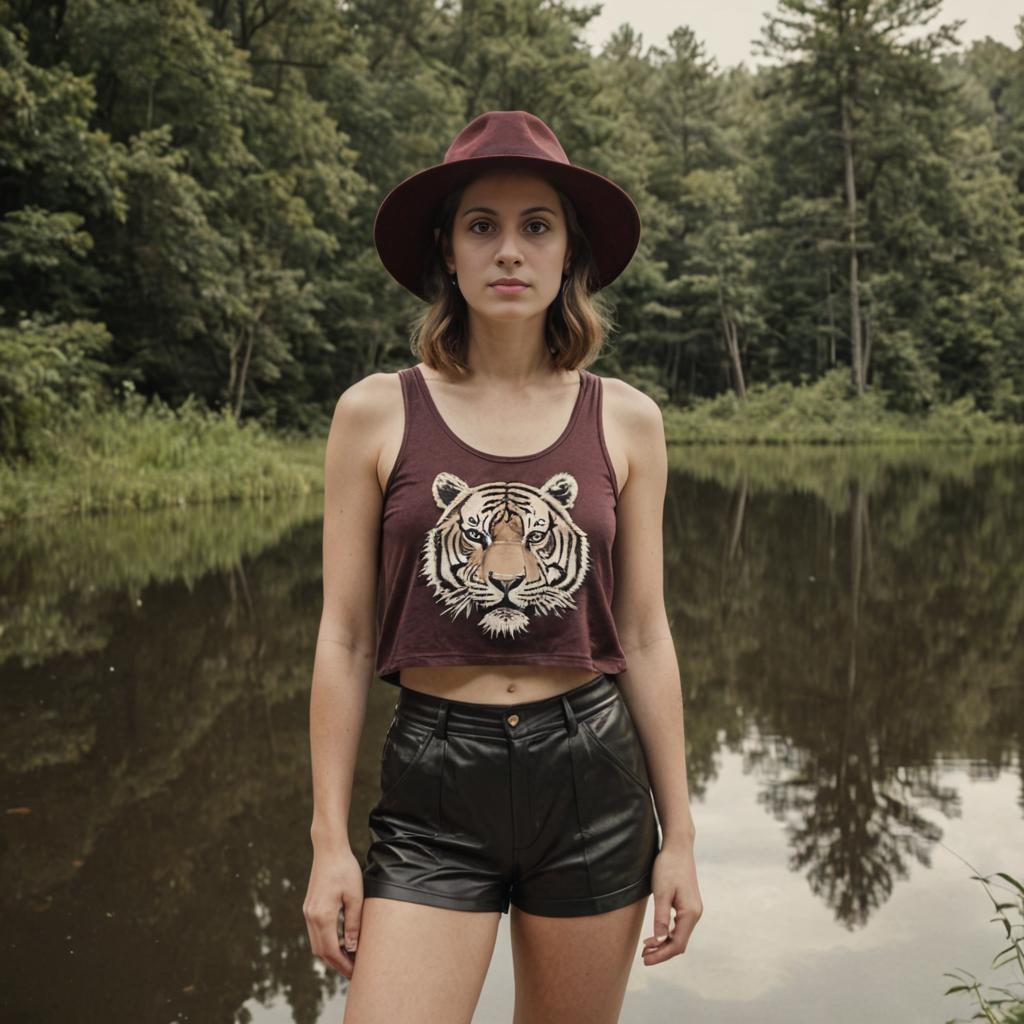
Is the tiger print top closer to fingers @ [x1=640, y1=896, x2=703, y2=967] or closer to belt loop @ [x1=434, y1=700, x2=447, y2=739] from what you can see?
belt loop @ [x1=434, y1=700, x2=447, y2=739]

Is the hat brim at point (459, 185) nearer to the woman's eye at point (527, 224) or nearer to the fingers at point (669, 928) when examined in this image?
the woman's eye at point (527, 224)

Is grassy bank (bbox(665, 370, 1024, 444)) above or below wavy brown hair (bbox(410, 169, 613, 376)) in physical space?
above

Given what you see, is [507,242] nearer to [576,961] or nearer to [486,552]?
[486,552]

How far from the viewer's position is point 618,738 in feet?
6.12

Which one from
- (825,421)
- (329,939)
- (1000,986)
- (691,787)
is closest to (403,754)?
(329,939)

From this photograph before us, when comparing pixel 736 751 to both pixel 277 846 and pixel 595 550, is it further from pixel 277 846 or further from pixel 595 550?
pixel 595 550

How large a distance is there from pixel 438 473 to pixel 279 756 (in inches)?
134

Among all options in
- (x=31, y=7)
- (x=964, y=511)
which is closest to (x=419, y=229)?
(x=964, y=511)

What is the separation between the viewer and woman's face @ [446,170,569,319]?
1.89 m

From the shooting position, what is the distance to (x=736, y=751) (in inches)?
197

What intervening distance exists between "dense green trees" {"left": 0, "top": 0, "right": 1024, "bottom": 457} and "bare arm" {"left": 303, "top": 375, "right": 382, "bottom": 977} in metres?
12.9

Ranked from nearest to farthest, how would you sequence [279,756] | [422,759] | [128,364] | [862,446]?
[422,759], [279,756], [128,364], [862,446]

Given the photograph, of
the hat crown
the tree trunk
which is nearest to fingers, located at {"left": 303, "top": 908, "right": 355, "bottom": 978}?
the hat crown

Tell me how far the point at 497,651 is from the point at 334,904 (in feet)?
1.48
